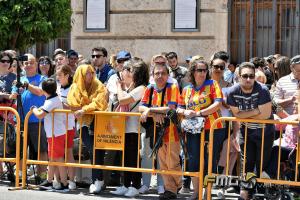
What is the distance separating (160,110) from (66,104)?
171cm

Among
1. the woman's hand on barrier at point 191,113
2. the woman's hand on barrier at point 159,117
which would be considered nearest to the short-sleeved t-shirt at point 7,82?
the woman's hand on barrier at point 159,117

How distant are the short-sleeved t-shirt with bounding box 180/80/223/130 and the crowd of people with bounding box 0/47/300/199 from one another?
13 mm

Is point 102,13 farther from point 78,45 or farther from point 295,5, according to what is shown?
point 295,5

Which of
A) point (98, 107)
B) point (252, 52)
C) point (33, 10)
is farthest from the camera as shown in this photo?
point (252, 52)

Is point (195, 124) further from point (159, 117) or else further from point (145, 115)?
point (145, 115)

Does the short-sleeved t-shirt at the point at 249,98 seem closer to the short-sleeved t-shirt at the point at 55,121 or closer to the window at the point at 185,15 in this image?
the short-sleeved t-shirt at the point at 55,121

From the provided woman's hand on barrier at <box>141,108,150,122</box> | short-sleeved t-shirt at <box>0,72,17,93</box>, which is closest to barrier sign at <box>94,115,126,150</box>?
woman's hand on barrier at <box>141,108,150,122</box>

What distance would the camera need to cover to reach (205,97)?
31.2 ft

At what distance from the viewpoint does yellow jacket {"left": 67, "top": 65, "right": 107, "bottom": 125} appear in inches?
398

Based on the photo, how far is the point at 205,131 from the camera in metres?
9.56

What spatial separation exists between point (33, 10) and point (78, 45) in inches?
110

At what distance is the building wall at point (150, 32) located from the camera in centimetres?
1748

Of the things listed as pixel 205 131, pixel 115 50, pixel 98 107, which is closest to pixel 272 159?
pixel 205 131

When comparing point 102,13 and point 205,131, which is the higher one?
point 102,13
